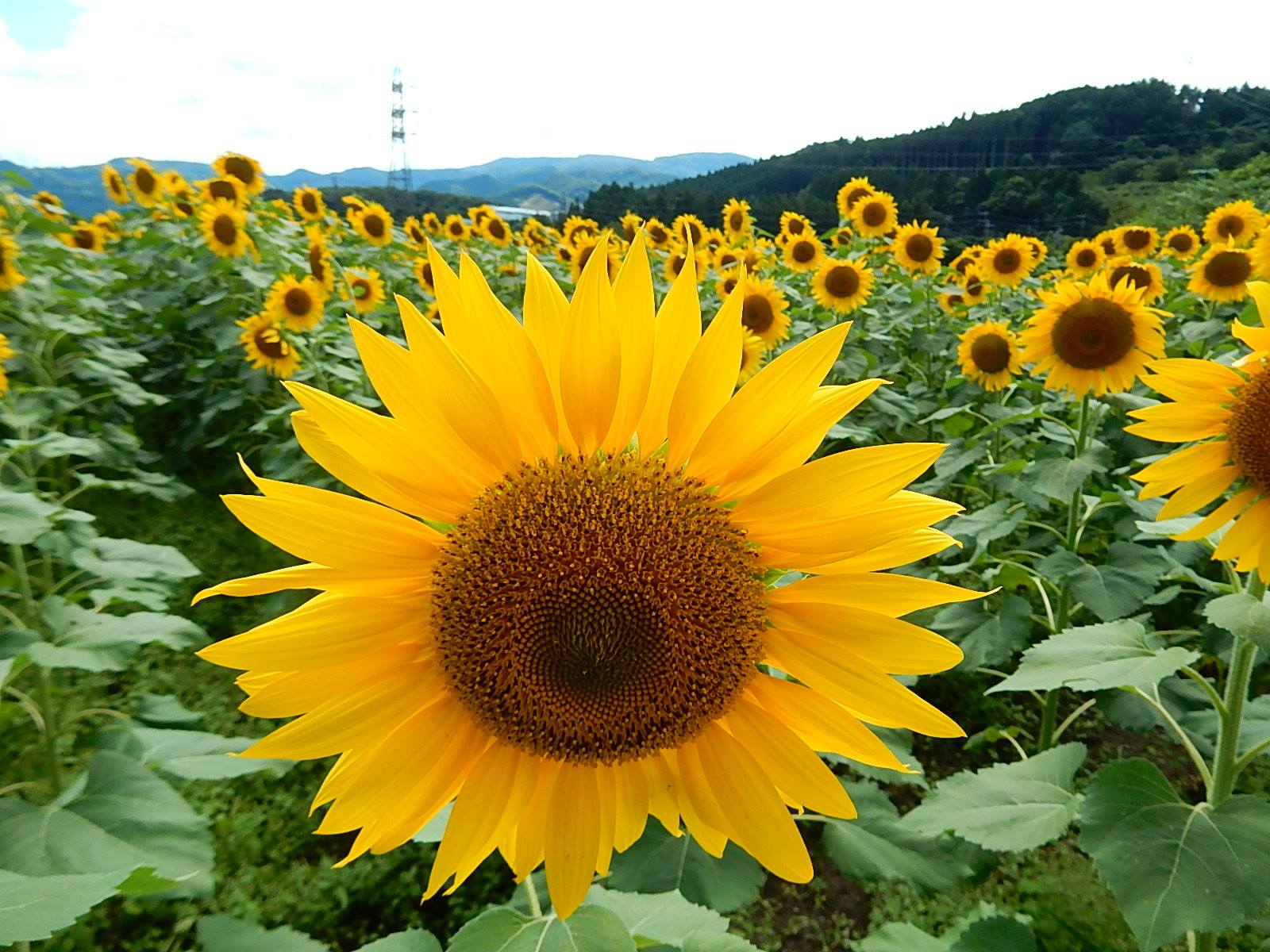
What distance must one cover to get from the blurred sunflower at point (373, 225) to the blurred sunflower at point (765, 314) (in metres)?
4.32

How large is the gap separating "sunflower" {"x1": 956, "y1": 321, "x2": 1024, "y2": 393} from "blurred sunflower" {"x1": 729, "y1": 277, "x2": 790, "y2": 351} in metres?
1.10

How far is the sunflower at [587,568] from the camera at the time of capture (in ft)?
2.66

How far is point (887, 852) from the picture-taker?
1619 millimetres

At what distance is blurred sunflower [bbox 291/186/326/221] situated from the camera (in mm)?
8414

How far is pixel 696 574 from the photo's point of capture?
2.74 ft

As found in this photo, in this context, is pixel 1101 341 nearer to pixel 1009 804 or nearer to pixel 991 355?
pixel 991 355

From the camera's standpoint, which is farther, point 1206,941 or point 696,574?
point 1206,941

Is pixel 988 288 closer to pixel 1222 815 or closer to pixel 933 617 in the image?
pixel 933 617

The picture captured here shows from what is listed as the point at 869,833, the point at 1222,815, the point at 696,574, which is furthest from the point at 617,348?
the point at 1222,815

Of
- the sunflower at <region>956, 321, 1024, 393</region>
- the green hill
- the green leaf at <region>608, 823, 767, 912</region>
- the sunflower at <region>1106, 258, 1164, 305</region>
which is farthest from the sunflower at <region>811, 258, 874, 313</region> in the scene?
the green leaf at <region>608, 823, 767, 912</region>

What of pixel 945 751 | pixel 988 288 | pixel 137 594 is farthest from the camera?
pixel 988 288

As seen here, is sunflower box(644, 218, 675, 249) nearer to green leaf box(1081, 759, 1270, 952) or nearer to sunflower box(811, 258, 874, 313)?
sunflower box(811, 258, 874, 313)

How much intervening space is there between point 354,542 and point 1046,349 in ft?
11.4

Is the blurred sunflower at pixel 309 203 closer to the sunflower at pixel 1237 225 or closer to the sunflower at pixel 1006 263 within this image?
the sunflower at pixel 1006 263
